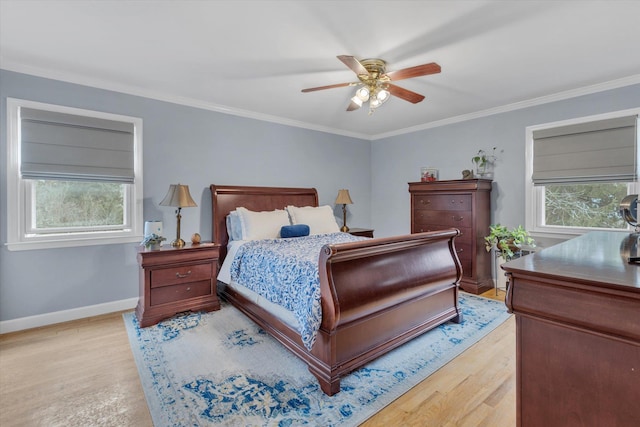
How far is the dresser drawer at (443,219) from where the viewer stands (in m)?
4.02

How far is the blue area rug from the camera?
5.79 feet

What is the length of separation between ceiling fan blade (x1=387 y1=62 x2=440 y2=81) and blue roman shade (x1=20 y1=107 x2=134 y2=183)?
290 centimetres

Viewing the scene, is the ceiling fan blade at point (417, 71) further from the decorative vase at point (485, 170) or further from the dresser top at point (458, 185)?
the decorative vase at point (485, 170)

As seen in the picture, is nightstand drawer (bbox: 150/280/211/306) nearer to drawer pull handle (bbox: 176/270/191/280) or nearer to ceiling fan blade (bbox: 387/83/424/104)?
drawer pull handle (bbox: 176/270/191/280)

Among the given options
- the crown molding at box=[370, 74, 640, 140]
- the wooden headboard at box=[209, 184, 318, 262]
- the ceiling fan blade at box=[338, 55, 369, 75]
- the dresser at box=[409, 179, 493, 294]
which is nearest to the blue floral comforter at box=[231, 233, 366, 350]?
the wooden headboard at box=[209, 184, 318, 262]

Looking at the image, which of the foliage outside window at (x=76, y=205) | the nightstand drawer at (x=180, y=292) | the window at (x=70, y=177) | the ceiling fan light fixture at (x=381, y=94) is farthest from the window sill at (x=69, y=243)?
the ceiling fan light fixture at (x=381, y=94)

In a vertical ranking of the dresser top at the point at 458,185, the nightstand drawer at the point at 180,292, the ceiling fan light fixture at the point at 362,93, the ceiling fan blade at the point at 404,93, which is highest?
the ceiling fan blade at the point at 404,93

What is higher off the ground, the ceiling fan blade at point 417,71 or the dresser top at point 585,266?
the ceiling fan blade at point 417,71

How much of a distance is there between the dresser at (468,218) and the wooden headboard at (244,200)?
1.90 m

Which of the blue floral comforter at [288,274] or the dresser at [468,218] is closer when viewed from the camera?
the blue floral comforter at [288,274]

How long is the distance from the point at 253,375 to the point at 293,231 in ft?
6.12

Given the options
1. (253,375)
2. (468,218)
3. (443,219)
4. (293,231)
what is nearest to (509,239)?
(468,218)

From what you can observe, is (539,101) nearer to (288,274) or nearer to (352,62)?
(352,62)

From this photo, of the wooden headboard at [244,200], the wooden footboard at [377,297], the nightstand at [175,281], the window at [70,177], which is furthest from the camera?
the wooden headboard at [244,200]
